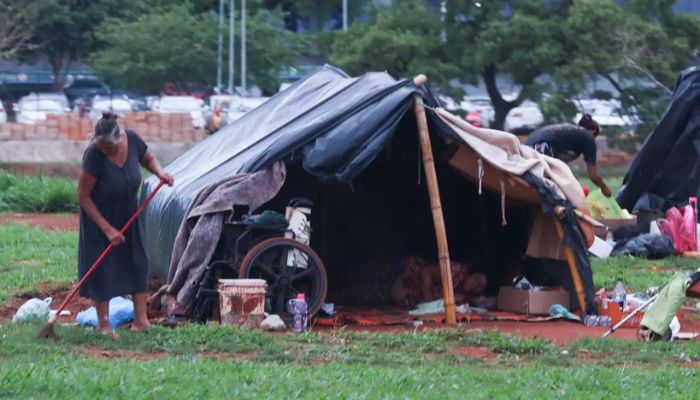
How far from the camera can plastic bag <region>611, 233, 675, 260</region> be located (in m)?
16.5

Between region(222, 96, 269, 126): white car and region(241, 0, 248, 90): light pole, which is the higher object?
region(241, 0, 248, 90): light pole

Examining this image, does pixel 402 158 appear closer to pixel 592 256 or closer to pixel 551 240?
pixel 551 240

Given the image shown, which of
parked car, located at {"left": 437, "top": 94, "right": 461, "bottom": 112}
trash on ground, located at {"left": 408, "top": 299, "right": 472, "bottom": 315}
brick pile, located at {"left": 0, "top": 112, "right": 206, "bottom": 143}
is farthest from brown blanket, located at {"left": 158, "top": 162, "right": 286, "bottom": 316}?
brick pile, located at {"left": 0, "top": 112, "right": 206, "bottom": 143}

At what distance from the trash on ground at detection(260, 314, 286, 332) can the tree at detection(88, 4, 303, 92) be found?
33.2 meters

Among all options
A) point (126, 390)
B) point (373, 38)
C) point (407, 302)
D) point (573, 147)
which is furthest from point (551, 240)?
point (373, 38)

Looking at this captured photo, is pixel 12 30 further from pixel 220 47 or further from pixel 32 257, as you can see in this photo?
pixel 32 257

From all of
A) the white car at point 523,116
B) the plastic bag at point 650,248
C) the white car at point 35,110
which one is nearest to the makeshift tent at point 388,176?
the plastic bag at point 650,248

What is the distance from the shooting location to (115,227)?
988 centimetres

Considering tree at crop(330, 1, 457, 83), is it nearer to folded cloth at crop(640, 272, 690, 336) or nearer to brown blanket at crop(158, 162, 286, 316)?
brown blanket at crop(158, 162, 286, 316)

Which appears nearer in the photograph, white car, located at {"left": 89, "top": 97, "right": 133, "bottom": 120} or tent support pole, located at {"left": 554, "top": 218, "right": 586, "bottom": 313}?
tent support pole, located at {"left": 554, "top": 218, "right": 586, "bottom": 313}

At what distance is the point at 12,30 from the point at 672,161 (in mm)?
30262

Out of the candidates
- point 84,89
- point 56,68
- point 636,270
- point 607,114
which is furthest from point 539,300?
point 84,89

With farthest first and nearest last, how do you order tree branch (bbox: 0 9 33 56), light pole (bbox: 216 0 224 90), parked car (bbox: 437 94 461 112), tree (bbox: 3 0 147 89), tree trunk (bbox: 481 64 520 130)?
tree (bbox: 3 0 147 89) → light pole (bbox: 216 0 224 90) → tree branch (bbox: 0 9 33 56) → tree trunk (bbox: 481 64 520 130) → parked car (bbox: 437 94 461 112)

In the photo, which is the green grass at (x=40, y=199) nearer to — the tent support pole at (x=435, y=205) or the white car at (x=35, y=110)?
the tent support pole at (x=435, y=205)
